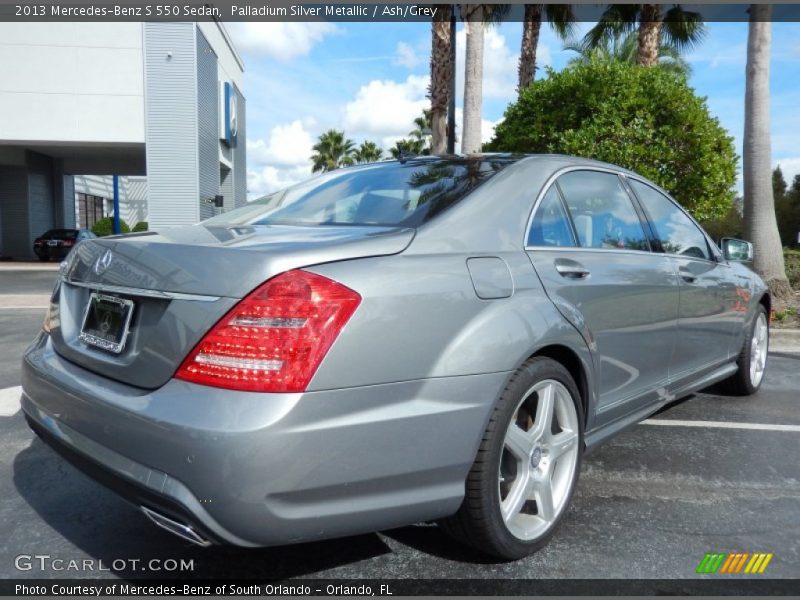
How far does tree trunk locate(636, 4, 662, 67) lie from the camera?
13.0m

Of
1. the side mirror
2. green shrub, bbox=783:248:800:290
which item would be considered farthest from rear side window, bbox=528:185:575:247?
green shrub, bbox=783:248:800:290

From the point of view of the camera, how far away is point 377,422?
192 cm

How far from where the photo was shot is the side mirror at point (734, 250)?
4.48 meters

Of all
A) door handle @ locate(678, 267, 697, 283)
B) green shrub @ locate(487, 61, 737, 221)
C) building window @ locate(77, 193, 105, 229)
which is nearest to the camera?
door handle @ locate(678, 267, 697, 283)

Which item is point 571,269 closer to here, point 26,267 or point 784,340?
point 784,340

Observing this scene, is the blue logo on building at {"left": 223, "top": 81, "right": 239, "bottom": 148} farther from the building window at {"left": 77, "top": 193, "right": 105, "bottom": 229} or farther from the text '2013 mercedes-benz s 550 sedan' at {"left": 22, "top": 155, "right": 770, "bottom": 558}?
the text '2013 mercedes-benz s 550 sedan' at {"left": 22, "top": 155, "right": 770, "bottom": 558}

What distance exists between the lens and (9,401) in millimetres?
4516

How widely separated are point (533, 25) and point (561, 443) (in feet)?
49.5

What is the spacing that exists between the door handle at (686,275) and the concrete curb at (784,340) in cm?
411

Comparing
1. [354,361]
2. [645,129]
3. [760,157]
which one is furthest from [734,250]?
[760,157]

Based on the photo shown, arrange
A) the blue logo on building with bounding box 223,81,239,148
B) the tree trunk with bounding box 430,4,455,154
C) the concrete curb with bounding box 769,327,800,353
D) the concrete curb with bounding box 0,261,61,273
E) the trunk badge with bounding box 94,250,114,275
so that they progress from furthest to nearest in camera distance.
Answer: the blue logo on building with bounding box 223,81,239,148 → the concrete curb with bounding box 0,261,61,273 → the tree trunk with bounding box 430,4,455,154 → the concrete curb with bounding box 769,327,800,353 → the trunk badge with bounding box 94,250,114,275

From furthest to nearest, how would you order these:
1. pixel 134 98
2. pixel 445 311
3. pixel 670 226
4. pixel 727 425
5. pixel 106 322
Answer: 1. pixel 134 98
2. pixel 727 425
3. pixel 670 226
4. pixel 106 322
5. pixel 445 311

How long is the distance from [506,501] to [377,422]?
0.75 meters

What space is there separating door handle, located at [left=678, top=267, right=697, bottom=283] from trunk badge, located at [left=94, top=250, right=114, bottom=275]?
2810mm
